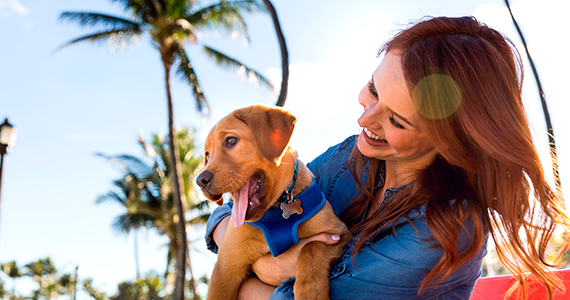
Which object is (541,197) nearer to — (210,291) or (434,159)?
(434,159)

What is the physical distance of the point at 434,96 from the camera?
2078mm

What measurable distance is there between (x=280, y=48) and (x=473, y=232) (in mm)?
4625

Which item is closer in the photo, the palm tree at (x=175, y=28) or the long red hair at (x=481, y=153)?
the long red hair at (x=481, y=153)

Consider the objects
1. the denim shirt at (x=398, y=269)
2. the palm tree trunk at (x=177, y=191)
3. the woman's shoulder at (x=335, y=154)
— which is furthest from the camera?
the palm tree trunk at (x=177, y=191)

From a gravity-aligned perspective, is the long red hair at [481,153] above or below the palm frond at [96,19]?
below

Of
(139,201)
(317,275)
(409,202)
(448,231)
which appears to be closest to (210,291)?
(317,275)

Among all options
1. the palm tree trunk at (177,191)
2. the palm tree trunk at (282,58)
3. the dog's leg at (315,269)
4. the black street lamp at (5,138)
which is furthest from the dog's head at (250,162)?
the palm tree trunk at (177,191)

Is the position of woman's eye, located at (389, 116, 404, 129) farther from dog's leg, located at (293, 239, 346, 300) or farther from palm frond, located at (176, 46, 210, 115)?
palm frond, located at (176, 46, 210, 115)

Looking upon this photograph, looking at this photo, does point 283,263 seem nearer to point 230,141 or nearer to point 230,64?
point 230,141

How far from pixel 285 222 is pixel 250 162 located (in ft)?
1.20

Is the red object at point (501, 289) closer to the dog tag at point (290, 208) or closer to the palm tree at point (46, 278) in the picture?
the dog tag at point (290, 208)

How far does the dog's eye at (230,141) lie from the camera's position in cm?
256

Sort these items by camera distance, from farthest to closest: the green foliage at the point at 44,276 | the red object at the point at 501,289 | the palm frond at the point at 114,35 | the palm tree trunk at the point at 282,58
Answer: the green foliage at the point at 44,276 → the palm frond at the point at 114,35 → the palm tree trunk at the point at 282,58 → the red object at the point at 501,289

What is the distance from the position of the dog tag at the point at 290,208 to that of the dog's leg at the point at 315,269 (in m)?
0.18
